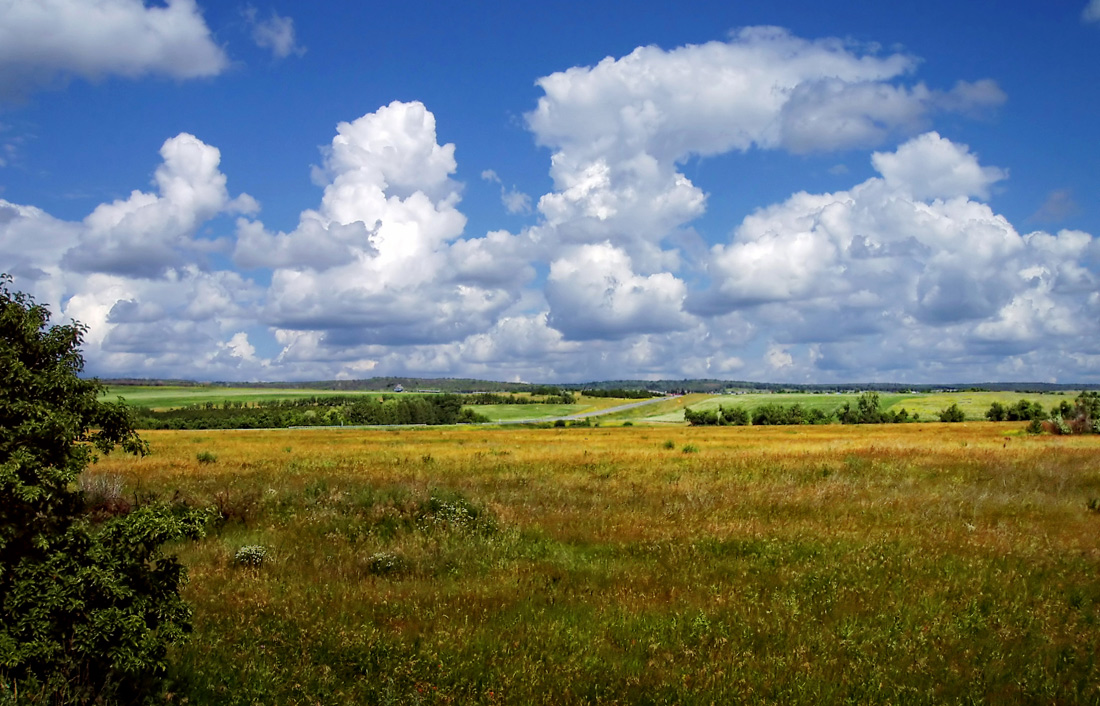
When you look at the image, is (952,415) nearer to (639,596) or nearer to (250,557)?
(639,596)

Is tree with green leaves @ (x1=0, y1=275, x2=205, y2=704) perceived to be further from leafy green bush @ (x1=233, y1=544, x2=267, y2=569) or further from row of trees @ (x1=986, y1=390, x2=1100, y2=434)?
row of trees @ (x1=986, y1=390, x2=1100, y2=434)

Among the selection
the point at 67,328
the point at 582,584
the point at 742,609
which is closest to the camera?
the point at 67,328

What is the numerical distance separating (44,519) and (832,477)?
21308 millimetres

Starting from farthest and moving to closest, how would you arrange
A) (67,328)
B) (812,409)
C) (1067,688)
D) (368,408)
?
1. (368,408)
2. (812,409)
3. (1067,688)
4. (67,328)

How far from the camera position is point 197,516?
5488 mm

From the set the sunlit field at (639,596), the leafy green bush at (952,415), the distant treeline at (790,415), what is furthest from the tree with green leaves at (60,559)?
the leafy green bush at (952,415)

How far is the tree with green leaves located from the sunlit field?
1.03 metres

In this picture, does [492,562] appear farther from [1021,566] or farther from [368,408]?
[368,408]

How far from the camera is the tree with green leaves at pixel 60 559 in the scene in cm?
500

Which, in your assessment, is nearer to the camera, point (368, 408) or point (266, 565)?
point (266, 565)

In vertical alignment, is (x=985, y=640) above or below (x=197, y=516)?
below

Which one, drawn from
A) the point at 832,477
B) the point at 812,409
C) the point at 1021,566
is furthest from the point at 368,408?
the point at 1021,566

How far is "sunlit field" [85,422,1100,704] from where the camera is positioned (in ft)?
21.6

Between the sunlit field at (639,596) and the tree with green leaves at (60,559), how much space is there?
1.03 meters
